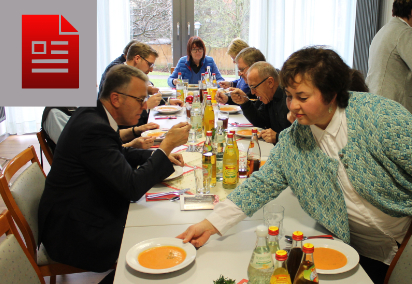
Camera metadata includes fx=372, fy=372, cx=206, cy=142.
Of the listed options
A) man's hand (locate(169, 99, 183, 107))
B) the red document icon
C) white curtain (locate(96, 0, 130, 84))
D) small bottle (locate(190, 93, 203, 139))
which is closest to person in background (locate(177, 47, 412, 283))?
small bottle (locate(190, 93, 203, 139))

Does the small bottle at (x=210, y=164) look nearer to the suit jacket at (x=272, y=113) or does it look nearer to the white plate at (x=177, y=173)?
the white plate at (x=177, y=173)

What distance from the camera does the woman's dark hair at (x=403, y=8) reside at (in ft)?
8.57

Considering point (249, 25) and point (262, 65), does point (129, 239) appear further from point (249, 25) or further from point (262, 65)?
point (249, 25)

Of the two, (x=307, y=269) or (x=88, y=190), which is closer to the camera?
(x=307, y=269)

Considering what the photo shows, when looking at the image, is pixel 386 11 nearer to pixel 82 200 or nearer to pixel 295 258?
pixel 82 200

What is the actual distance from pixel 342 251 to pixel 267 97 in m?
1.80

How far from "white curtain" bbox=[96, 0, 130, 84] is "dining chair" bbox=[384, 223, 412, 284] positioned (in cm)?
479

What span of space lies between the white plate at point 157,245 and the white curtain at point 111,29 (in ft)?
14.9

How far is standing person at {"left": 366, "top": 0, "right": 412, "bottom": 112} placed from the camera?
8.75 ft

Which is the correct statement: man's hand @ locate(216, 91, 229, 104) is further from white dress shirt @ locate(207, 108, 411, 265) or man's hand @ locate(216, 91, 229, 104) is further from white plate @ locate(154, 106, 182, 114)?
white dress shirt @ locate(207, 108, 411, 265)

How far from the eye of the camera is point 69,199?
1.66 metres

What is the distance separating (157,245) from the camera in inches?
47.1

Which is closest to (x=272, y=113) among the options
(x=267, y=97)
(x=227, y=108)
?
(x=267, y=97)

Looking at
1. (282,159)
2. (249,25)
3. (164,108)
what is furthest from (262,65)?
(249,25)
